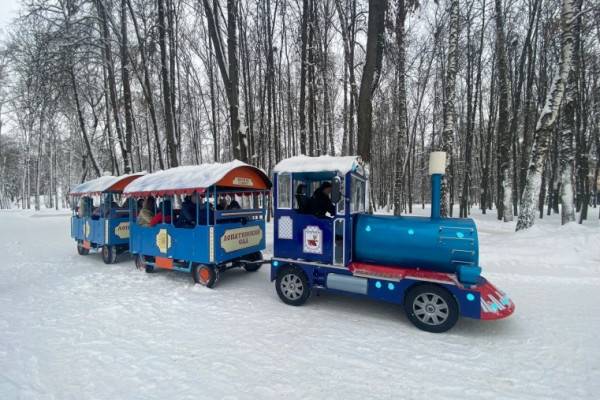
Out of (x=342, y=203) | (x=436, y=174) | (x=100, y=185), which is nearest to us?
(x=436, y=174)

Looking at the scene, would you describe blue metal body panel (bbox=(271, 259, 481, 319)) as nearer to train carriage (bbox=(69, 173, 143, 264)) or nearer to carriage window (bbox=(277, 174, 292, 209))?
carriage window (bbox=(277, 174, 292, 209))

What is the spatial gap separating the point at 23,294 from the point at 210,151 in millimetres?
29967

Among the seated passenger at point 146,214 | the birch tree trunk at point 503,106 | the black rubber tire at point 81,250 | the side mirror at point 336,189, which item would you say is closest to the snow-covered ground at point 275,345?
the seated passenger at point 146,214

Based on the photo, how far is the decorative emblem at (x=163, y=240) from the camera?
23.7 feet

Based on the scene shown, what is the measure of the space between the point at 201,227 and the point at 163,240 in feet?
4.63

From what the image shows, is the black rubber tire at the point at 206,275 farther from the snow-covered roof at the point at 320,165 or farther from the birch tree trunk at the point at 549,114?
the birch tree trunk at the point at 549,114

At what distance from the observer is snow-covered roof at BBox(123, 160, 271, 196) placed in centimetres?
655

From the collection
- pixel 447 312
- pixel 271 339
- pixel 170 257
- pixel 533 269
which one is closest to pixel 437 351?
pixel 447 312

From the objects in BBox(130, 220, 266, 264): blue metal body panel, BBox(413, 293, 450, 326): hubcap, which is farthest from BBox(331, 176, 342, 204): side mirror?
BBox(130, 220, 266, 264): blue metal body panel

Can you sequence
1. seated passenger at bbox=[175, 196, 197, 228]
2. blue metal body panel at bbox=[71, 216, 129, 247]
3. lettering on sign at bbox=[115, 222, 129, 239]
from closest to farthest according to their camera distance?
seated passenger at bbox=[175, 196, 197, 228], blue metal body panel at bbox=[71, 216, 129, 247], lettering on sign at bbox=[115, 222, 129, 239]

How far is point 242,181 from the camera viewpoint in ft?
23.1

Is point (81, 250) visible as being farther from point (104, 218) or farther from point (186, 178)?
point (186, 178)

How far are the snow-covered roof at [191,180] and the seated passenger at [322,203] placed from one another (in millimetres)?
2199

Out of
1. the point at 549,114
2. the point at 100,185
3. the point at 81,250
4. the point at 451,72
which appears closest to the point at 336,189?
the point at 100,185
